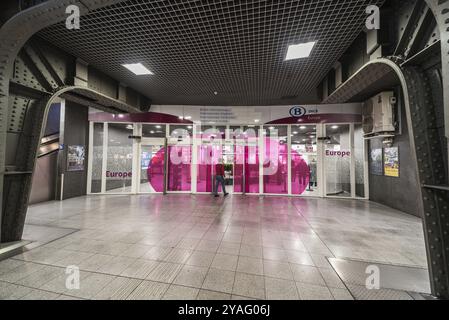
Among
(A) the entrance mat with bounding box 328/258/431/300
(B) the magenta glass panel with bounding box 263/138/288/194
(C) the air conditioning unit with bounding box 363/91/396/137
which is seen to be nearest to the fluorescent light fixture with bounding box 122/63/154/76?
(B) the magenta glass panel with bounding box 263/138/288/194

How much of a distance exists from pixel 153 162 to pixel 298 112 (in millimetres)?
6005

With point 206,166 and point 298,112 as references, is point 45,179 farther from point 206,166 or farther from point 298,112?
point 298,112

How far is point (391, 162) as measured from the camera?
17.5 ft

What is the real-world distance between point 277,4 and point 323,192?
20.4 feet

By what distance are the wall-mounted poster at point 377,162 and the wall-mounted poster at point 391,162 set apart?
0.51ft

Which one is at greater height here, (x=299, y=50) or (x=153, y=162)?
(x=299, y=50)

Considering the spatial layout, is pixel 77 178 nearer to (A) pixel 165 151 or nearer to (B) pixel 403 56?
(A) pixel 165 151

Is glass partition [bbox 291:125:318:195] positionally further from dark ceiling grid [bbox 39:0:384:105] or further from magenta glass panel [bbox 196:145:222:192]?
magenta glass panel [bbox 196:145:222:192]

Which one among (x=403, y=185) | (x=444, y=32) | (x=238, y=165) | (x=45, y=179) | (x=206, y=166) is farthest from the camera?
(x=206, y=166)

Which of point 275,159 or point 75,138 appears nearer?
point 75,138

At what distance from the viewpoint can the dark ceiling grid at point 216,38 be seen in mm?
2459

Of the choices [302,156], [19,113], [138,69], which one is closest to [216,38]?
[138,69]

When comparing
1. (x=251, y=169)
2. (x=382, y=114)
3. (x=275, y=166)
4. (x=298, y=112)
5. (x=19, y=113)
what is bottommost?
(x=251, y=169)
